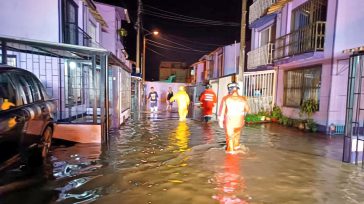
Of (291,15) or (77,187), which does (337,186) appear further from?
(291,15)

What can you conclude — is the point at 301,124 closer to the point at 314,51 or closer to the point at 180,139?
the point at 314,51

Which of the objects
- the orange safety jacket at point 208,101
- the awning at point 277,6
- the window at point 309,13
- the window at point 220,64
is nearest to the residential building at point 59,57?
the orange safety jacket at point 208,101

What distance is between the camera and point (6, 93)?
466 cm

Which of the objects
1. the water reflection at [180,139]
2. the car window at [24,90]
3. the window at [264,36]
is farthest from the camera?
the window at [264,36]

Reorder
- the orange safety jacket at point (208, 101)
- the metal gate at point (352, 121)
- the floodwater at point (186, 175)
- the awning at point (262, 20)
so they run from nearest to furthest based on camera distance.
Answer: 1. the floodwater at point (186, 175)
2. the metal gate at point (352, 121)
3. the orange safety jacket at point (208, 101)
4. the awning at point (262, 20)

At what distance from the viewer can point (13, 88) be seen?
4930mm

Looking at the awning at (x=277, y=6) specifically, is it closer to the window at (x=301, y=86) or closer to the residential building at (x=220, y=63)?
the window at (x=301, y=86)

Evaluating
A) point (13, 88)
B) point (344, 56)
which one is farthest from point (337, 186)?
point (344, 56)

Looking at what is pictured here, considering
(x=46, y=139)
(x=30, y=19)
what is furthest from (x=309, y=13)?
(x=46, y=139)

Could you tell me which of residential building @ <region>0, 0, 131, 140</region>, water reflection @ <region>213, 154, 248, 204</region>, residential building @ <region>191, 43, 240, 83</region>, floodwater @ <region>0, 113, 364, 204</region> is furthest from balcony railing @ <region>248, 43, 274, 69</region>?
water reflection @ <region>213, 154, 248, 204</region>

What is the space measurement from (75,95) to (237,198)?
11.0 metres

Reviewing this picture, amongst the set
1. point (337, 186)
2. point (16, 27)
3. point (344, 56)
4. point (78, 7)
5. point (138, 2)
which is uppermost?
point (138, 2)

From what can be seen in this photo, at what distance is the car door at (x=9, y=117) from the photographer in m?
4.23

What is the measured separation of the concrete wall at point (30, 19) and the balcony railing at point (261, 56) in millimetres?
11717
